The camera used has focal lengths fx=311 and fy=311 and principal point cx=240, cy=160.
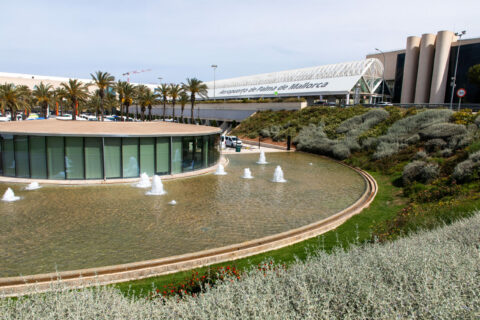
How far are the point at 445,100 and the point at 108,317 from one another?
2540 inches

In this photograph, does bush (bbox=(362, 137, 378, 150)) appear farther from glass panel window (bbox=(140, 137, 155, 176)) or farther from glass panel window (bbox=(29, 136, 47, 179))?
glass panel window (bbox=(29, 136, 47, 179))

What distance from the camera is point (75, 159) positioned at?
17453 millimetres

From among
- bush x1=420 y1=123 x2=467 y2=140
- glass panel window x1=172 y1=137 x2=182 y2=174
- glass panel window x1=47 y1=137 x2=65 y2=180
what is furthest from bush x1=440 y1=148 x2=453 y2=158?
glass panel window x1=47 y1=137 x2=65 y2=180

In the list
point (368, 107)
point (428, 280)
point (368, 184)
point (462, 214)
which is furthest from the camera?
point (368, 107)

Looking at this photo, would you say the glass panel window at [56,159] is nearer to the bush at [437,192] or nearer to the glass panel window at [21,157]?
the glass panel window at [21,157]

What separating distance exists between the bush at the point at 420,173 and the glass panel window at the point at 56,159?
63.2ft

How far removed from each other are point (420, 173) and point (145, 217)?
14.6m

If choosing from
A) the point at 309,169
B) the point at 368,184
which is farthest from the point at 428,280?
the point at 309,169

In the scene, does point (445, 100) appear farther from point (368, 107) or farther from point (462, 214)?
point (462, 214)

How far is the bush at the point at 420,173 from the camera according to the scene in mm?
16531

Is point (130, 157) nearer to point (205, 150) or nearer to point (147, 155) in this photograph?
point (147, 155)

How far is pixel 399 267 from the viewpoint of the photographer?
4.98 m

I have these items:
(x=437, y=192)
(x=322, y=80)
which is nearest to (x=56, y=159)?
(x=437, y=192)

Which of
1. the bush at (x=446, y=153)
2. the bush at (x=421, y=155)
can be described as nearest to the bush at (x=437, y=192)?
the bush at (x=446, y=153)
